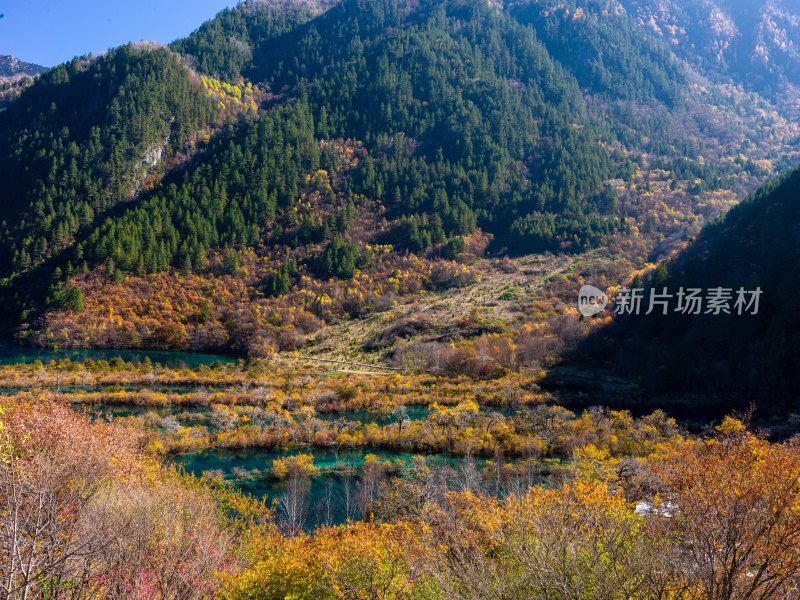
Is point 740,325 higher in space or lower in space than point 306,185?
lower

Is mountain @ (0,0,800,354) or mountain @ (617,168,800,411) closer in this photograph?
mountain @ (617,168,800,411)

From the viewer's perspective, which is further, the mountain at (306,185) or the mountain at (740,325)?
the mountain at (306,185)

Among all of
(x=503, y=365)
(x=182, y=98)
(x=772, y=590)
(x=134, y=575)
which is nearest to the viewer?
(x=772, y=590)

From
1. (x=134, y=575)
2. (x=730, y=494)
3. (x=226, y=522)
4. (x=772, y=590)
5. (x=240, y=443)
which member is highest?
(x=730, y=494)

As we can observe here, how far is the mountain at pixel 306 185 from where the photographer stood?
110 meters

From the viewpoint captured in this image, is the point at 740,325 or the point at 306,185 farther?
the point at 306,185

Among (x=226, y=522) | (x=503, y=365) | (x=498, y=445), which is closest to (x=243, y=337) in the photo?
(x=503, y=365)

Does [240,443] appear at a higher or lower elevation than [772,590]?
lower

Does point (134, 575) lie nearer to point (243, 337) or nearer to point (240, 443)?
point (240, 443)

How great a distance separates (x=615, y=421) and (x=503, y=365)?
31234 millimetres

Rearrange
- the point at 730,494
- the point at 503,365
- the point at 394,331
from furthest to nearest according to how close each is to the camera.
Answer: the point at 394,331 < the point at 503,365 < the point at 730,494

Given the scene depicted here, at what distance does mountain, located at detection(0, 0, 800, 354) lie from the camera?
11012cm

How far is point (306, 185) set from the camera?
152m

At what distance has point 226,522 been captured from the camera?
2286cm
